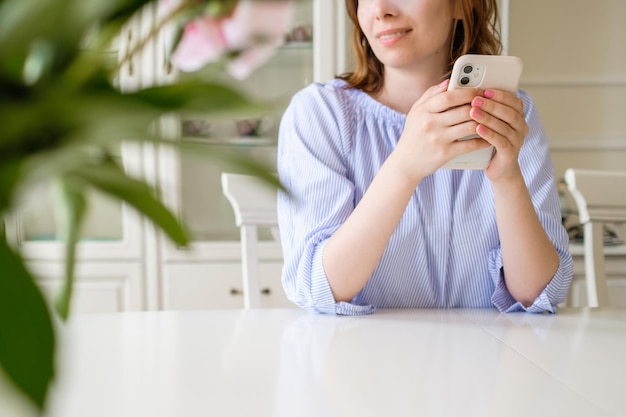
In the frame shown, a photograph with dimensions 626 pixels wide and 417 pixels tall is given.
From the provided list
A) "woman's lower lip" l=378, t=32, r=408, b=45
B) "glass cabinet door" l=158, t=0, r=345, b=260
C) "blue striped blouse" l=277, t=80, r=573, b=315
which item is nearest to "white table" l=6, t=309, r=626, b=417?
"blue striped blouse" l=277, t=80, r=573, b=315

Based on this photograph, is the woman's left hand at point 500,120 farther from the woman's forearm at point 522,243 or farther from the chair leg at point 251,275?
the chair leg at point 251,275

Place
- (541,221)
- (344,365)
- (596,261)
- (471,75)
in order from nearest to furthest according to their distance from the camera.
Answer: (344,365), (471,75), (541,221), (596,261)

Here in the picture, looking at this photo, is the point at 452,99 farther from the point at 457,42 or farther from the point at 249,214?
the point at 249,214

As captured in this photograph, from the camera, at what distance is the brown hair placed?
132 cm

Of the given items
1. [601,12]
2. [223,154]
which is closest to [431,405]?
[223,154]

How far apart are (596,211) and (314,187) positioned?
59 centimetres

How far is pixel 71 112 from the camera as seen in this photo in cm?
19

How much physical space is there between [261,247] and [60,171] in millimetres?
2313

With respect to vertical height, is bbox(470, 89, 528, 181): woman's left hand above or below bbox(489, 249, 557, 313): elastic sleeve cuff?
above

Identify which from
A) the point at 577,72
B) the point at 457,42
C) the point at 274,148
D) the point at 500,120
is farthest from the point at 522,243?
the point at 577,72

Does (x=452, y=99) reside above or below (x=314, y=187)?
above

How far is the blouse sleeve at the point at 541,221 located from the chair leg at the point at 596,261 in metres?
0.23

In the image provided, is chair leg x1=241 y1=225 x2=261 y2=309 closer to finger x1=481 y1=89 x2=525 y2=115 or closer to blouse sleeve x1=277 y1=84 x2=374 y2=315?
blouse sleeve x1=277 y1=84 x2=374 y2=315

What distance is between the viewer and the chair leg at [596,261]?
4.75 feet
